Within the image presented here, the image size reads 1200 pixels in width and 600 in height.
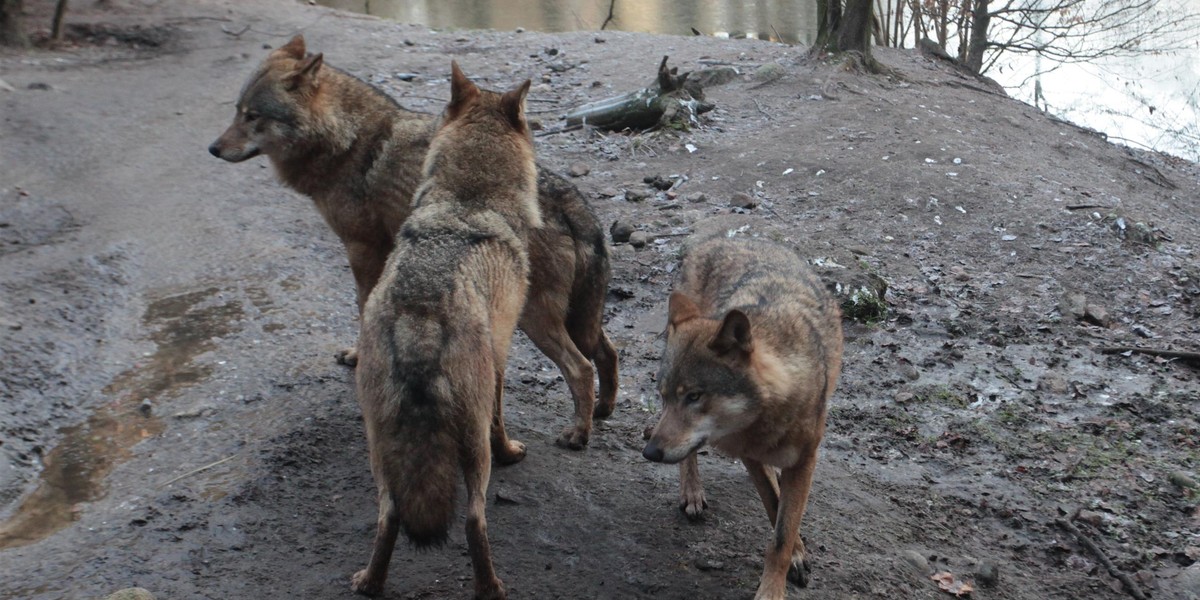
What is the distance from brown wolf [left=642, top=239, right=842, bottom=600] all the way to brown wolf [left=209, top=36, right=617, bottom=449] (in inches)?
38.9

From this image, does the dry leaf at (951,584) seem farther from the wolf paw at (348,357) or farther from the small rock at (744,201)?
the small rock at (744,201)

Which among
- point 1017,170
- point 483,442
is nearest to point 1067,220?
point 1017,170

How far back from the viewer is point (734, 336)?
418 cm

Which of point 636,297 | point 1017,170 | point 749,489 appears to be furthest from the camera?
point 1017,170

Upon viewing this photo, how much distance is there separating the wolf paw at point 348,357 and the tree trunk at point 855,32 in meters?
9.63

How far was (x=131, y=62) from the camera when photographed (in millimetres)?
13242

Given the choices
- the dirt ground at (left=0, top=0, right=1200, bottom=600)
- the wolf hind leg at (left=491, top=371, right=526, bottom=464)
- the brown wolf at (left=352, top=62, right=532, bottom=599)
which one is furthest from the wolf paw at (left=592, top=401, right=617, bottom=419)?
the brown wolf at (left=352, top=62, right=532, bottom=599)

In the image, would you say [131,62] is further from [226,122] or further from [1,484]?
[1,484]

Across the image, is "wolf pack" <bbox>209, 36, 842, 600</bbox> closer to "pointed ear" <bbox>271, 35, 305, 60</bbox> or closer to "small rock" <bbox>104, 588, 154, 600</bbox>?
"pointed ear" <bbox>271, 35, 305, 60</bbox>

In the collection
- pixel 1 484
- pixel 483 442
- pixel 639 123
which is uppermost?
pixel 639 123

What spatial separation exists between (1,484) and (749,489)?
3.87m

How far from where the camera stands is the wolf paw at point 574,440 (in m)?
5.63

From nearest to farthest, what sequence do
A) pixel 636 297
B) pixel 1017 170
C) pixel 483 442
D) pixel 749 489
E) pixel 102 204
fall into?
pixel 483 442 → pixel 749 489 → pixel 636 297 → pixel 102 204 → pixel 1017 170

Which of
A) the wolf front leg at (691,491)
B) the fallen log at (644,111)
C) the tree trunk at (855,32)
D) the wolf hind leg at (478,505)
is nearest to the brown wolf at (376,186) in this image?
the wolf front leg at (691,491)
